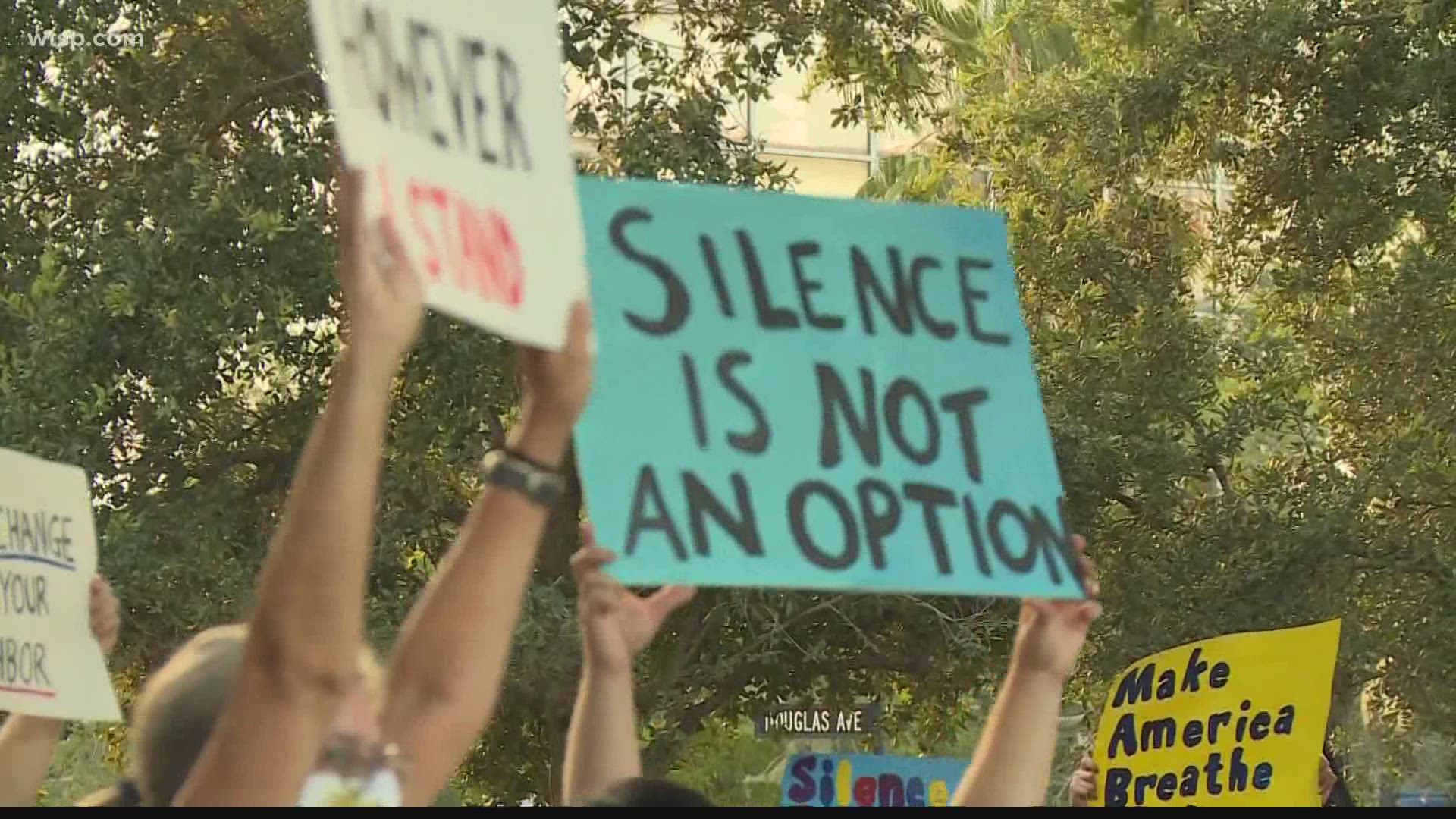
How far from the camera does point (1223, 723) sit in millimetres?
6723

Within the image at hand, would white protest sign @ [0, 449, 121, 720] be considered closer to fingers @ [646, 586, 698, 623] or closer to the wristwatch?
fingers @ [646, 586, 698, 623]

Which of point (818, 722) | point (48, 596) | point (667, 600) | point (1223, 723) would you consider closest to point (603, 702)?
point (667, 600)

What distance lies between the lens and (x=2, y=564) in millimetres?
5188

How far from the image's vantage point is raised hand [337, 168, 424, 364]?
2.22 m

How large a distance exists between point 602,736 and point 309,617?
1.19 metres

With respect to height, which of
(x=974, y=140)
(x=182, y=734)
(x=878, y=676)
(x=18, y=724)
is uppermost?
(x=974, y=140)

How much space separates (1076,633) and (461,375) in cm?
724

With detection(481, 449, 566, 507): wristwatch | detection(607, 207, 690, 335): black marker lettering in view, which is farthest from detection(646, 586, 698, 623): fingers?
detection(481, 449, 566, 507): wristwatch

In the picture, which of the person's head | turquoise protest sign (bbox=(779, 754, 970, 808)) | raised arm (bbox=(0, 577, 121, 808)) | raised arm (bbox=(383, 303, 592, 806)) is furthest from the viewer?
turquoise protest sign (bbox=(779, 754, 970, 808))

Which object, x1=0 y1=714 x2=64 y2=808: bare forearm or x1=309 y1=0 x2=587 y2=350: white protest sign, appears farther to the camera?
x1=0 y1=714 x2=64 y2=808: bare forearm

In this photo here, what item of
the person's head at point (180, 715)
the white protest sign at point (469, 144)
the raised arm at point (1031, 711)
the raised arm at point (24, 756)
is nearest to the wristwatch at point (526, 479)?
the white protest sign at point (469, 144)

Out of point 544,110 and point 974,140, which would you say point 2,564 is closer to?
point 544,110

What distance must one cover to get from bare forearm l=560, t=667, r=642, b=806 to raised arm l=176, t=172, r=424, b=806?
3.72 feet
